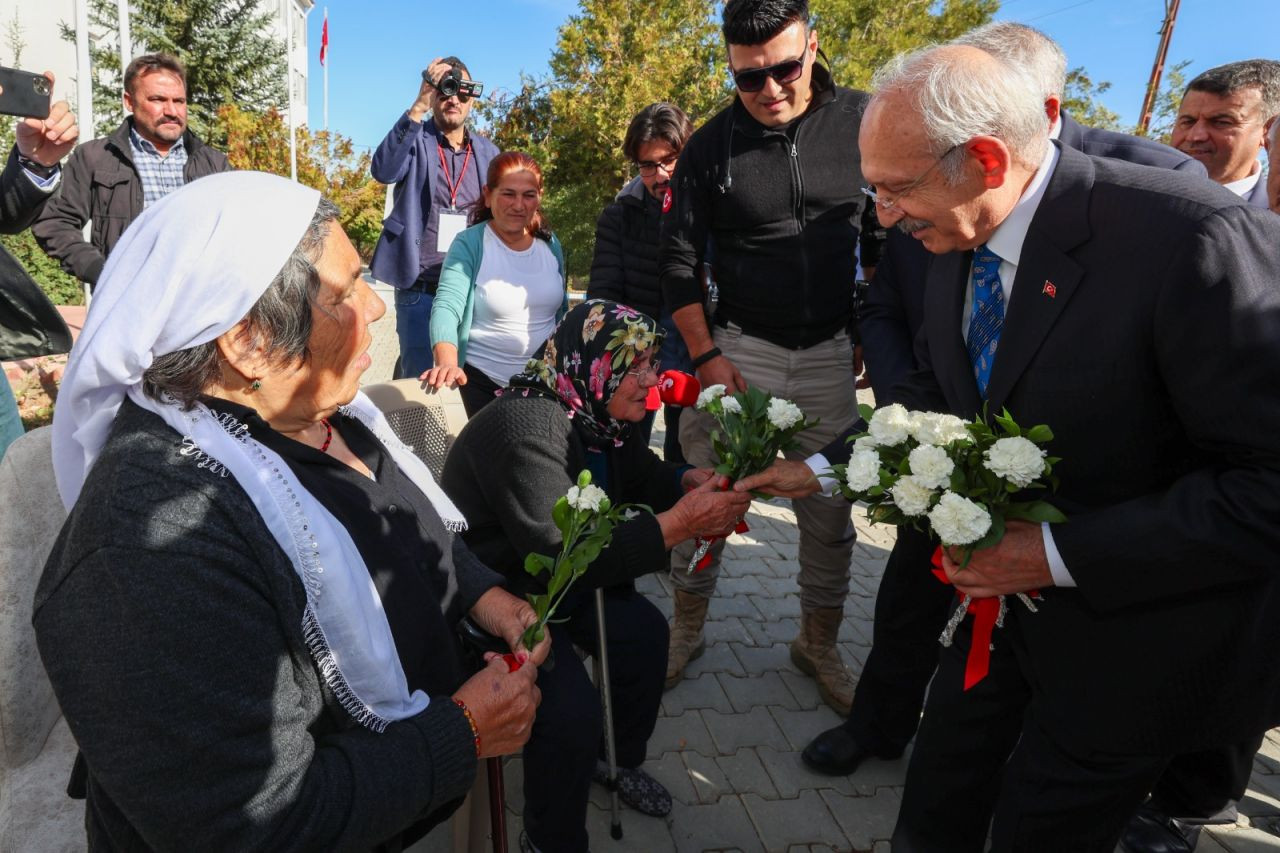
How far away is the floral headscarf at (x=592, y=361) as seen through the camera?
275 cm

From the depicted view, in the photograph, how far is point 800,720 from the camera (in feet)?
11.7

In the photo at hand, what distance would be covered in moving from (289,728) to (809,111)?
3.08 metres

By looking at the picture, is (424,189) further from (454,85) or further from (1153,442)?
(1153,442)

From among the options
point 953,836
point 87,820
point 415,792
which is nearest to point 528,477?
point 415,792

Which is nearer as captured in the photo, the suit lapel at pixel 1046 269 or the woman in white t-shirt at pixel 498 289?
the suit lapel at pixel 1046 269

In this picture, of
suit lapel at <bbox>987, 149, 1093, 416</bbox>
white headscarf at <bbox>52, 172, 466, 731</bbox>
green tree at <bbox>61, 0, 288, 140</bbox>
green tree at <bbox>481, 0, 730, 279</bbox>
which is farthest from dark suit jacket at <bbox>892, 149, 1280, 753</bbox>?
green tree at <bbox>61, 0, 288, 140</bbox>

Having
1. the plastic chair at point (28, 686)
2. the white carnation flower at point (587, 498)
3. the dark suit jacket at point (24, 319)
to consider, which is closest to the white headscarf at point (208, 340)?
the plastic chair at point (28, 686)

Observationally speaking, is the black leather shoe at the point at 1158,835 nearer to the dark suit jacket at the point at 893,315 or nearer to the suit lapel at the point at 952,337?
the dark suit jacket at the point at 893,315

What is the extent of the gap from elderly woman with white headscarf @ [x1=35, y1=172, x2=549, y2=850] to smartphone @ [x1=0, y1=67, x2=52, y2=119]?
2175 millimetres

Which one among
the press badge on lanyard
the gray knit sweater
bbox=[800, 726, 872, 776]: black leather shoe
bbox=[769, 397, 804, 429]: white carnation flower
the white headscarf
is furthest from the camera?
the press badge on lanyard

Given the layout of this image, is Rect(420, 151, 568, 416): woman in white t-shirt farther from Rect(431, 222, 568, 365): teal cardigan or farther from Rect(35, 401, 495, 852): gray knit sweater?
Rect(35, 401, 495, 852): gray knit sweater

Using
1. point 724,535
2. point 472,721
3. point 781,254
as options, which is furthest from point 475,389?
point 472,721

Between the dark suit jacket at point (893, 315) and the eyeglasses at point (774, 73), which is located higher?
the eyeglasses at point (774, 73)

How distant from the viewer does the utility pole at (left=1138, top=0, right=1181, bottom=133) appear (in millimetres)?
16094
